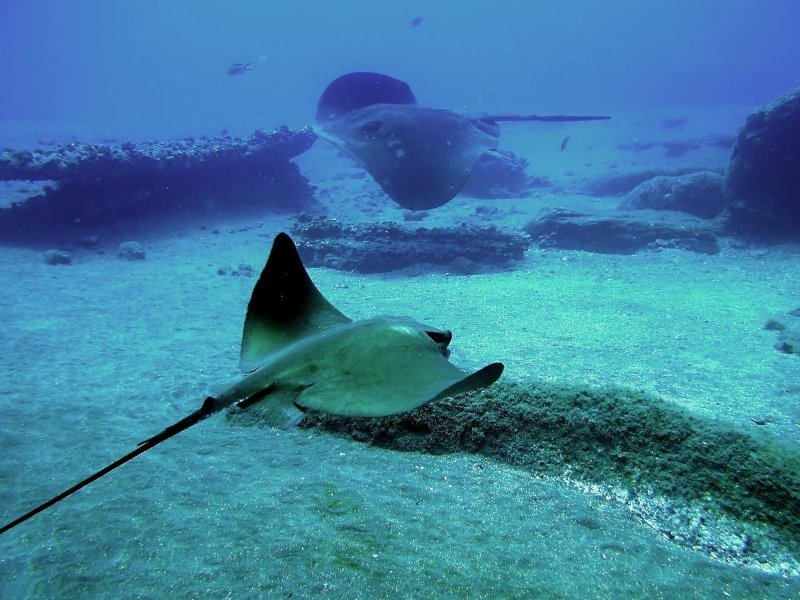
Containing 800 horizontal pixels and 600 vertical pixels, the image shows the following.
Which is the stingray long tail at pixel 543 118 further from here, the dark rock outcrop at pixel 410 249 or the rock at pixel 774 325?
the rock at pixel 774 325

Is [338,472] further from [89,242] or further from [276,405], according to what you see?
[89,242]

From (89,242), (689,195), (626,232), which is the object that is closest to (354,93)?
(89,242)

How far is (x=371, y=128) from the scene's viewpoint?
9.40 metres

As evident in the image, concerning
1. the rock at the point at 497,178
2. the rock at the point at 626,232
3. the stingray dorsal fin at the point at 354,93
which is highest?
the stingray dorsal fin at the point at 354,93

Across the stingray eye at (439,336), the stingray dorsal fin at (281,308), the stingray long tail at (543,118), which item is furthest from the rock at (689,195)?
the stingray dorsal fin at (281,308)

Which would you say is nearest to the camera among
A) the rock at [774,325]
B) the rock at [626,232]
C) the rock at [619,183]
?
the rock at [774,325]

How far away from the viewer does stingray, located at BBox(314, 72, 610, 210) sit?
813 centimetres

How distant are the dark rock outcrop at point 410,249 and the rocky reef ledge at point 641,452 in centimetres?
714

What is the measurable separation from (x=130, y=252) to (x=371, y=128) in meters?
7.40

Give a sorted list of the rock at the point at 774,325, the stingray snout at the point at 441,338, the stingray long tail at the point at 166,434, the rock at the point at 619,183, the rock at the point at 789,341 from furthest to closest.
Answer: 1. the rock at the point at 619,183
2. the rock at the point at 774,325
3. the rock at the point at 789,341
4. the stingray snout at the point at 441,338
5. the stingray long tail at the point at 166,434

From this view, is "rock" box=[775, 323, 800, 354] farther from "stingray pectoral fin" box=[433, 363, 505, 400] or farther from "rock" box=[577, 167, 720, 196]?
"rock" box=[577, 167, 720, 196]

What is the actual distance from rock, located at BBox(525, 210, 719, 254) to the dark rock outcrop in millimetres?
1770

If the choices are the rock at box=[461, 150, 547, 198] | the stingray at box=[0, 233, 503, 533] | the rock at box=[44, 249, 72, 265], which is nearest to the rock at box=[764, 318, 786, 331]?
the stingray at box=[0, 233, 503, 533]

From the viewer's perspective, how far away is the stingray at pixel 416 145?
8.13 m
